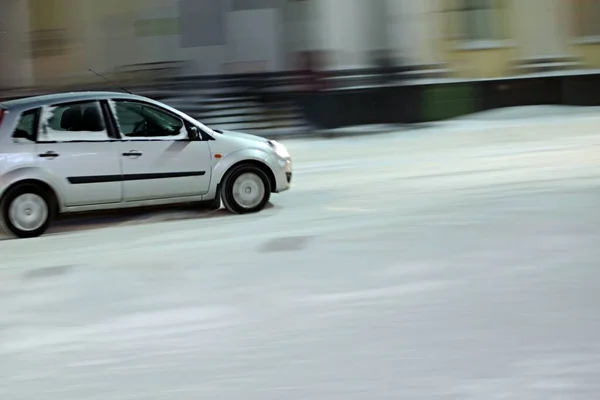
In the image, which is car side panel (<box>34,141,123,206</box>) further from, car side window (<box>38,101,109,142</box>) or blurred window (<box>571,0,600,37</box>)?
blurred window (<box>571,0,600,37</box>)

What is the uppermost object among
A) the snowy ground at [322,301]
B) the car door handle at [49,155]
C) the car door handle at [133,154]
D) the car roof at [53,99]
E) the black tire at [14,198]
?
the car roof at [53,99]

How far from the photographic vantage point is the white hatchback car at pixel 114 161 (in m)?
9.03

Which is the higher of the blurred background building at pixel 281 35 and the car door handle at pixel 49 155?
the blurred background building at pixel 281 35

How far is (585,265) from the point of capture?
7008 mm

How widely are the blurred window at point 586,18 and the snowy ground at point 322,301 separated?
445 inches

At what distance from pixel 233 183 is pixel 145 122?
1109mm

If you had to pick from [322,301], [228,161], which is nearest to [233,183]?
[228,161]

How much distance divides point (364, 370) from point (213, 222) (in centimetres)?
460

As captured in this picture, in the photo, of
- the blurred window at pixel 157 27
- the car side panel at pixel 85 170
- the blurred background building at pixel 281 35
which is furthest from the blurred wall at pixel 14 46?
the car side panel at pixel 85 170

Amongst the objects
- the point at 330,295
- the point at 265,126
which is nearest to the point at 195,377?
the point at 330,295

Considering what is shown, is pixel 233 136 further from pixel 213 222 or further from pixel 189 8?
pixel 189 8

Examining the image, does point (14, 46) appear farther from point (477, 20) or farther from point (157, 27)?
point (477, 20)

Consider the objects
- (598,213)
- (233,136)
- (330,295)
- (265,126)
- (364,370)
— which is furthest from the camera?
(265,126)

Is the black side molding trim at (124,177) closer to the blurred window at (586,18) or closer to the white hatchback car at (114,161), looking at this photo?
the white hatchback car at (114,161)
